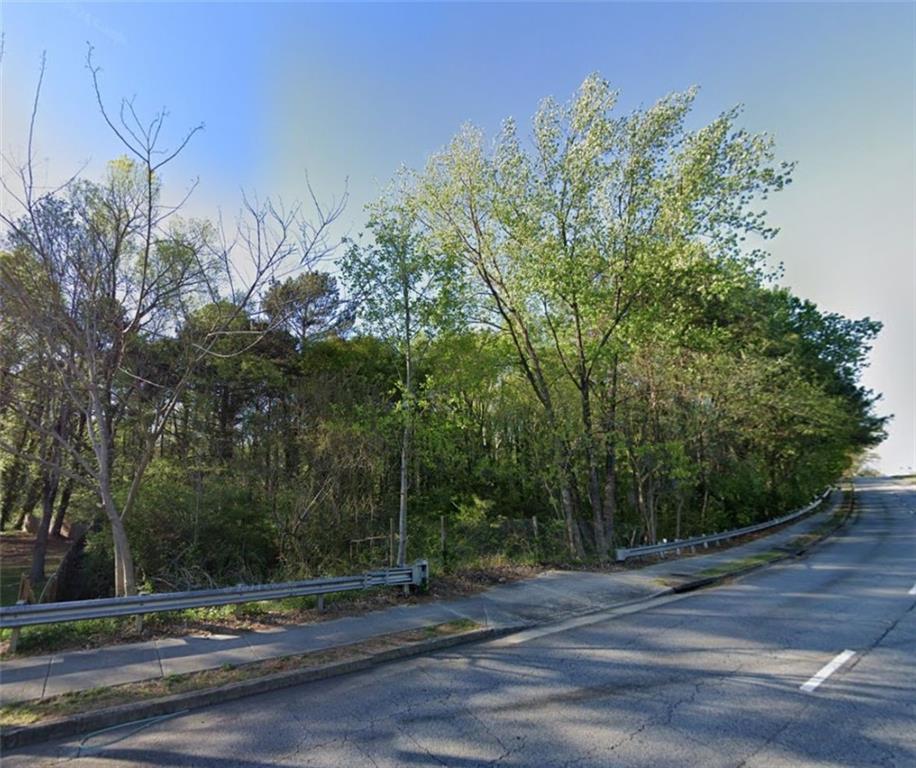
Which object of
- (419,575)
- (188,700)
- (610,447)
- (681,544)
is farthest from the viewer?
(681,544)

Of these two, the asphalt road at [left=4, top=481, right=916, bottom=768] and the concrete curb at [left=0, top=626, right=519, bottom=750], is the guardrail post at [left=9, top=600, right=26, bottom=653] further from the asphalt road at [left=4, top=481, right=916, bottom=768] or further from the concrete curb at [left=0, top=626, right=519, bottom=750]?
the asphalt road at [left=4, top=481, right=916, bottom=768]

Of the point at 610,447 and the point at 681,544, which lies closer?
the point at 610,447

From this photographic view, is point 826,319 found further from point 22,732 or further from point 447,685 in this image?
point 22,732

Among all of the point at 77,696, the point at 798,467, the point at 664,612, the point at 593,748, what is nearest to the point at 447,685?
the point at 593,748

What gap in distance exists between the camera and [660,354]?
14883 mm

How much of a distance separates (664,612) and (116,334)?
951 cm

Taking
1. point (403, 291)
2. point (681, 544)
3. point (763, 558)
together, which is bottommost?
point (763, 558)

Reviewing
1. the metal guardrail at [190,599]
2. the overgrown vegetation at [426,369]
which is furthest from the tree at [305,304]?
the metal guardrail at [190,599]

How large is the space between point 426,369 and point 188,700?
11211 millimetres

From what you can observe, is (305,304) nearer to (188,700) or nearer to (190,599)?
(190,599)

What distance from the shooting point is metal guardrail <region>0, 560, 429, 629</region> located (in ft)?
18.1

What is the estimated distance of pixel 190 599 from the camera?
650cm

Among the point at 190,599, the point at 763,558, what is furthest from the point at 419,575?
the point at 763,558

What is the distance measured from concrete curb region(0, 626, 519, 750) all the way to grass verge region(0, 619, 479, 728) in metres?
0.08
